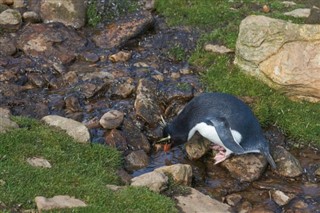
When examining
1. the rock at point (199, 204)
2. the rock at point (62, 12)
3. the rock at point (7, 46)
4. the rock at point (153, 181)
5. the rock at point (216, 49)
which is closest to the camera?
the rock at point (199, 204)

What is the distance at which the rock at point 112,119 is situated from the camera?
9.72 metres

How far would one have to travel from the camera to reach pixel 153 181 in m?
7.97

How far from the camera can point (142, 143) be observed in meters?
9.66

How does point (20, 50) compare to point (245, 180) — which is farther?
point (20, 50)

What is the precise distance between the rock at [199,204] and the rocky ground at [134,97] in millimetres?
340

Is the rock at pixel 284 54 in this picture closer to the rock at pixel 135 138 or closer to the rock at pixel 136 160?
the rock at pixel 135 138

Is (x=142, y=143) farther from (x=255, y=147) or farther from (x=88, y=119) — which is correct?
(x=255, y=147)

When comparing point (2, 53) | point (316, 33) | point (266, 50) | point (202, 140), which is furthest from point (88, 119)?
point (316, 33)

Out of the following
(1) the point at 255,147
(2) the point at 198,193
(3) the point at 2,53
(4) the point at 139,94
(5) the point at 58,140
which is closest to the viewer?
(2) the point at 198,193

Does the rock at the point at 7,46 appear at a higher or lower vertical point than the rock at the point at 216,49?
lower

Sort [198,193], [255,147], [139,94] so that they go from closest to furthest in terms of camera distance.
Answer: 1. [198,193]
2. [255,147]
3. [139,94]

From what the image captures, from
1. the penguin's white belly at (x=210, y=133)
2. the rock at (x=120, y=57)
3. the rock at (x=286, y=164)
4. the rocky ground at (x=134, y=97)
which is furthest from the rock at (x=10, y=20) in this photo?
the rock at (x=286, y=164)

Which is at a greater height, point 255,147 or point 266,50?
point 266,50

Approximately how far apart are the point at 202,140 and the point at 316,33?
291cm
